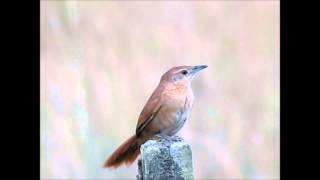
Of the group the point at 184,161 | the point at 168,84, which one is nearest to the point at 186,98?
the point at 168,84

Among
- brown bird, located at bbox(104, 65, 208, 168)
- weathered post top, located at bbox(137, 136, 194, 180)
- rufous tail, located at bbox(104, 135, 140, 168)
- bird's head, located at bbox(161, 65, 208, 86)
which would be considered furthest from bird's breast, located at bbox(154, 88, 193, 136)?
weathered post top, located at bbox(137, 136, 194, 180)

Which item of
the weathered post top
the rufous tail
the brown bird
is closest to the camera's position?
the weathered post top

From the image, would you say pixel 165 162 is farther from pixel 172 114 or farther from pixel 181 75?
pixel 181 75

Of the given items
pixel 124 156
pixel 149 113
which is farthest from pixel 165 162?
pixel 149 113

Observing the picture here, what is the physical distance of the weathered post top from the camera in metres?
2.52

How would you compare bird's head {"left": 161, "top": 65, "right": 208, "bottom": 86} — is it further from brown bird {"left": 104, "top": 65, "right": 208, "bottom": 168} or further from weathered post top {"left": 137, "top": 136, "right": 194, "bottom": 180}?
weathered post top {"left": 137, "top": 136, "right": 194, "bottom": 180}

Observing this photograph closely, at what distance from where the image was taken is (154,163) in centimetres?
253

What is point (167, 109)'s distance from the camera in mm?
3729

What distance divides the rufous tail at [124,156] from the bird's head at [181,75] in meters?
0.48

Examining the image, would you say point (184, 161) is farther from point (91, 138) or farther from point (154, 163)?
point (91, 138)

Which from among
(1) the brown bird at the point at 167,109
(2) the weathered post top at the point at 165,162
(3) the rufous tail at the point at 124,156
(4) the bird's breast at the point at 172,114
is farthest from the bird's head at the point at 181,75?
(2) the weathered post top at the point at 165,162

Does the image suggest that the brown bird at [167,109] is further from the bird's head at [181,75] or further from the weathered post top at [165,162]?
the weathered post top at [165,162]

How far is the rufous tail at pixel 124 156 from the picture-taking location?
3463 mm
